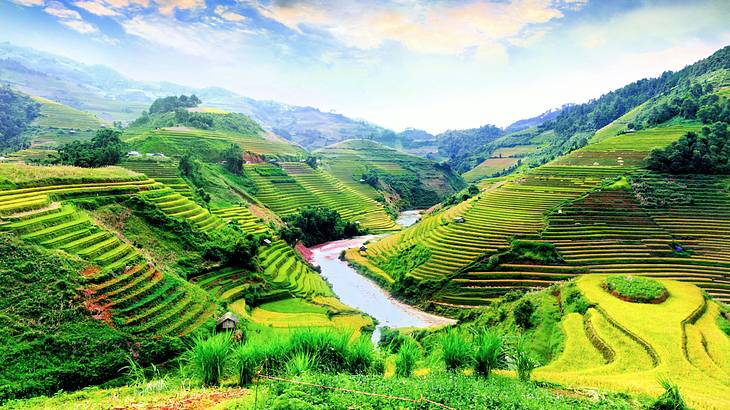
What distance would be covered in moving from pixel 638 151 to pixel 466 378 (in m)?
59.8

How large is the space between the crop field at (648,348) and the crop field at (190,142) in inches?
2480

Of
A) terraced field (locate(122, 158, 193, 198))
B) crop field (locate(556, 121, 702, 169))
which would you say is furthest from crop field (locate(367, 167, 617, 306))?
terraced field (locate(122, 158, 193, 198))

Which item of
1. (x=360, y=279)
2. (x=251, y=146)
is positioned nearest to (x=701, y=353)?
(x=360, y=279)

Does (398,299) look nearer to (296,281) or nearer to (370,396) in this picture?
(296,281)

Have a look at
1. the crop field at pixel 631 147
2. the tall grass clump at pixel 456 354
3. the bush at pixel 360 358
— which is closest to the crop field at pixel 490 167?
the crop field at pixel 631 147

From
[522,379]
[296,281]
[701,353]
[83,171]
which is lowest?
[296,281]

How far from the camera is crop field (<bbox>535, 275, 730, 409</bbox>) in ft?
36.3

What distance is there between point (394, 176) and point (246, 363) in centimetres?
9732

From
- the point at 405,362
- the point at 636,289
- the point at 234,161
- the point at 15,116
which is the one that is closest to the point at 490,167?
the point at 234,161

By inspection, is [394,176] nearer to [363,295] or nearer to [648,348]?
[363,295]

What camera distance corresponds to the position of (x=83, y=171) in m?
28.2

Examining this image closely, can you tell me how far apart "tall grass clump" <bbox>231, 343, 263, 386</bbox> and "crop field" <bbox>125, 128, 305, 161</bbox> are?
205ft

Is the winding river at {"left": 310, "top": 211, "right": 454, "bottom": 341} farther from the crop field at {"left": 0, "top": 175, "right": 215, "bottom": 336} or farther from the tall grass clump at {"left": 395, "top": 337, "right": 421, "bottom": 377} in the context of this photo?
the tall grass clump at {"left": 395, "top": 337, "right": 421, "bottom": 377}

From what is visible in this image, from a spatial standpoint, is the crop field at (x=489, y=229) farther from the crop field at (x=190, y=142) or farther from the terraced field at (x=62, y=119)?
the terraced field at (x=62, y=119)
